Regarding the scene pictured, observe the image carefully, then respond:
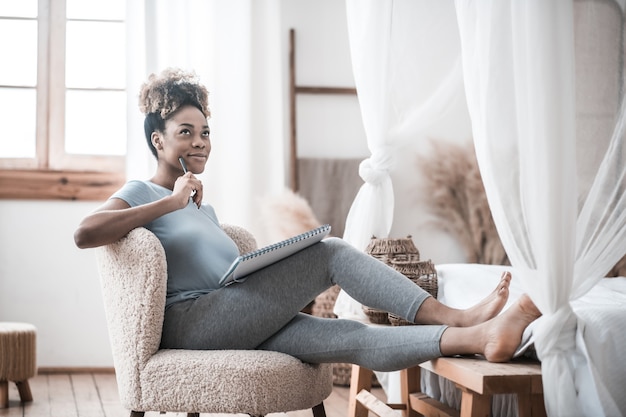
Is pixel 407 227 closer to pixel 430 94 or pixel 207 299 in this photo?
pixel 430 94

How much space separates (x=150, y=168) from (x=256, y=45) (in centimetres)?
82

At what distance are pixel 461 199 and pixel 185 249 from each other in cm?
229

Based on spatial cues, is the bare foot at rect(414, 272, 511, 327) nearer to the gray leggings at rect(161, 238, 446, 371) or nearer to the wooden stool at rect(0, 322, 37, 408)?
the gray leggings at rect(161, 238, 446, 371)

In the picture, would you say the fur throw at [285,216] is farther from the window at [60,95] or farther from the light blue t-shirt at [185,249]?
the light blue t-shirt at [185,249]

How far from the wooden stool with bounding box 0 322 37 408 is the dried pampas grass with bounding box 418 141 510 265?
208 cm

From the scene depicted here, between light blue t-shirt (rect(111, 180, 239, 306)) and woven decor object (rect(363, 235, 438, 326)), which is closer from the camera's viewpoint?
light blue t-shirt (rect(111, 180, 239, 306))

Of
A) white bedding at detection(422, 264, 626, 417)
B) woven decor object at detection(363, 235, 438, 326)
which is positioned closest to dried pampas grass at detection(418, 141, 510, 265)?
white bedding at detection(422, 264, 626, 417)

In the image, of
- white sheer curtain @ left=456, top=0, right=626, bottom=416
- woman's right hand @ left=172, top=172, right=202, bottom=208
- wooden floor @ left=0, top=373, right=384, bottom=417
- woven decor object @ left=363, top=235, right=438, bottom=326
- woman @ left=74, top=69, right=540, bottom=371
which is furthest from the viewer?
wooden floor @ left=0, top=373, right=384, bottom=417

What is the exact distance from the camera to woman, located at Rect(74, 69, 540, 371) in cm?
171

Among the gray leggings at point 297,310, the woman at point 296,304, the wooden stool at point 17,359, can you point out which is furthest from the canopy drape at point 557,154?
the wooden stool at point 17,359

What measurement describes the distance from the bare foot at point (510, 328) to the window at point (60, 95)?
102 inches

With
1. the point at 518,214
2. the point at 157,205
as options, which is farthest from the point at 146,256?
the point at 518,214

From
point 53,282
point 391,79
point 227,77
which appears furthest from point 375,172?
point 53,282

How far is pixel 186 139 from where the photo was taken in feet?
7.10
